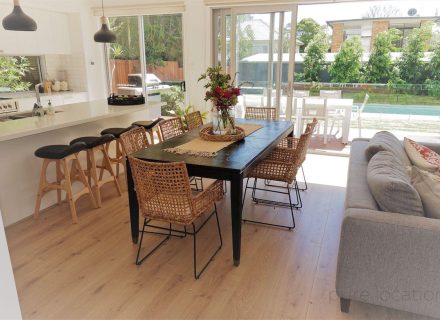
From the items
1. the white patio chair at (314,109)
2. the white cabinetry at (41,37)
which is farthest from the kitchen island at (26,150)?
the white patio chair at (314,109)

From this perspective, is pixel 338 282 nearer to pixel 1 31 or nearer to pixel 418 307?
pixel 418 307

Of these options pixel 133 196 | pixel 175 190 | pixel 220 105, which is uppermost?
pixel 220 105

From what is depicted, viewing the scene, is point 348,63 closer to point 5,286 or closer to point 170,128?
point 170,128

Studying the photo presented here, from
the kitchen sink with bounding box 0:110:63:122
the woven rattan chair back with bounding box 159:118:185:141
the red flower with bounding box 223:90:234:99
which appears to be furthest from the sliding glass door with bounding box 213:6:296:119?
the kitchen sink with bounding box 0:110:63:122

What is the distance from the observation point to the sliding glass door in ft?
16.6

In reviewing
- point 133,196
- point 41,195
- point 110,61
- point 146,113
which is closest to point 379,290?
point 133,196

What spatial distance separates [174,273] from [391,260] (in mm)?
1406

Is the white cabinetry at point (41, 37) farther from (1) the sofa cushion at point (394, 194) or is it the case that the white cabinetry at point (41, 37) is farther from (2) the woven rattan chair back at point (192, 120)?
(1) the sofa cushion at point (394, 194)

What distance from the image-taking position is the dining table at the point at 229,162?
2.37 m

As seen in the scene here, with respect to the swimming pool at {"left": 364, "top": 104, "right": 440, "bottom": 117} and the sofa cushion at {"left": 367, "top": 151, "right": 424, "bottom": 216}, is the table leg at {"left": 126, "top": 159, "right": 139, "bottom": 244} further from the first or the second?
the swimming pool at {"left": 364, "top": 104, "right": 440, "bottom": 117}

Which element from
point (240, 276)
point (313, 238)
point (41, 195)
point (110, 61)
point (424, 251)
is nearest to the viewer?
point (424, 251)

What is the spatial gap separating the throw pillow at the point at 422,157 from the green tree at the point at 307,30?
4.90 metres

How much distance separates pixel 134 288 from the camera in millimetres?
2275

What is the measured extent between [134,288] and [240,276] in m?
0.72
